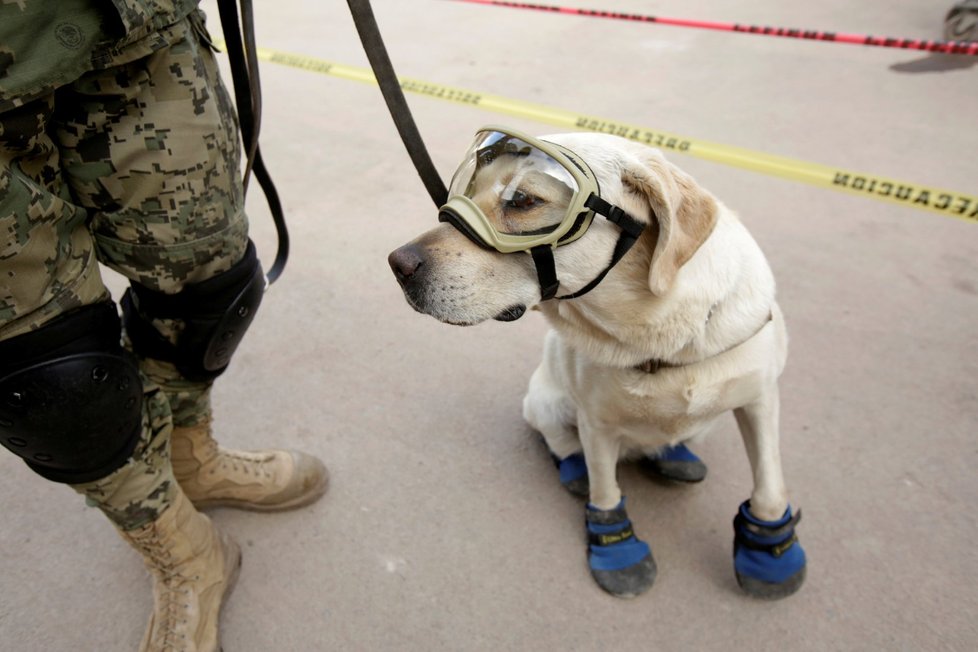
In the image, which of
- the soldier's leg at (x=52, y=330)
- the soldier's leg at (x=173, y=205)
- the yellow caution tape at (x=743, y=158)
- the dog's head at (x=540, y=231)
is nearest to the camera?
the soldier's leg at (x=52, y=330)

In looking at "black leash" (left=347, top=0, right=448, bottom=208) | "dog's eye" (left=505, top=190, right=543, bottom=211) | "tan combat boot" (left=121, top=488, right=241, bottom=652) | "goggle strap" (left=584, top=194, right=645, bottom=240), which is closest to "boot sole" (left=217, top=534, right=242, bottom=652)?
"tan combat boot" (left=121, top=488, right=241, bottom=652)

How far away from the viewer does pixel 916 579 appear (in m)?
1.68

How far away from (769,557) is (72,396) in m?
1.56

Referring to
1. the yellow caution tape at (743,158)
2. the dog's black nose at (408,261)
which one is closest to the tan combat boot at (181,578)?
the dog's black nose at (408,261)

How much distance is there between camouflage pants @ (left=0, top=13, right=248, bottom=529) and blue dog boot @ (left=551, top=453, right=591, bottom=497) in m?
1.09

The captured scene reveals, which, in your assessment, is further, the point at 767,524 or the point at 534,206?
the point at 767,524

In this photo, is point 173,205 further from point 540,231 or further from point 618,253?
point 618,253

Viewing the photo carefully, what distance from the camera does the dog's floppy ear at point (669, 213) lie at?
1276 mm

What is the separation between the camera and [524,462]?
6.82ft

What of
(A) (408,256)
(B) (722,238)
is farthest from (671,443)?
(A) (408,256)

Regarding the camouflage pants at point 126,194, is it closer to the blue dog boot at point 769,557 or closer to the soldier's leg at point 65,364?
the soldier's leg at point 65,364

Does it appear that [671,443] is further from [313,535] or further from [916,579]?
[313,535]

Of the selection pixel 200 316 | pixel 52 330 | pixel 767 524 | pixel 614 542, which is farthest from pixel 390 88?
pixel 767 524

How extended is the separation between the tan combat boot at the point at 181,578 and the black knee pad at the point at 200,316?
0.33 metres
